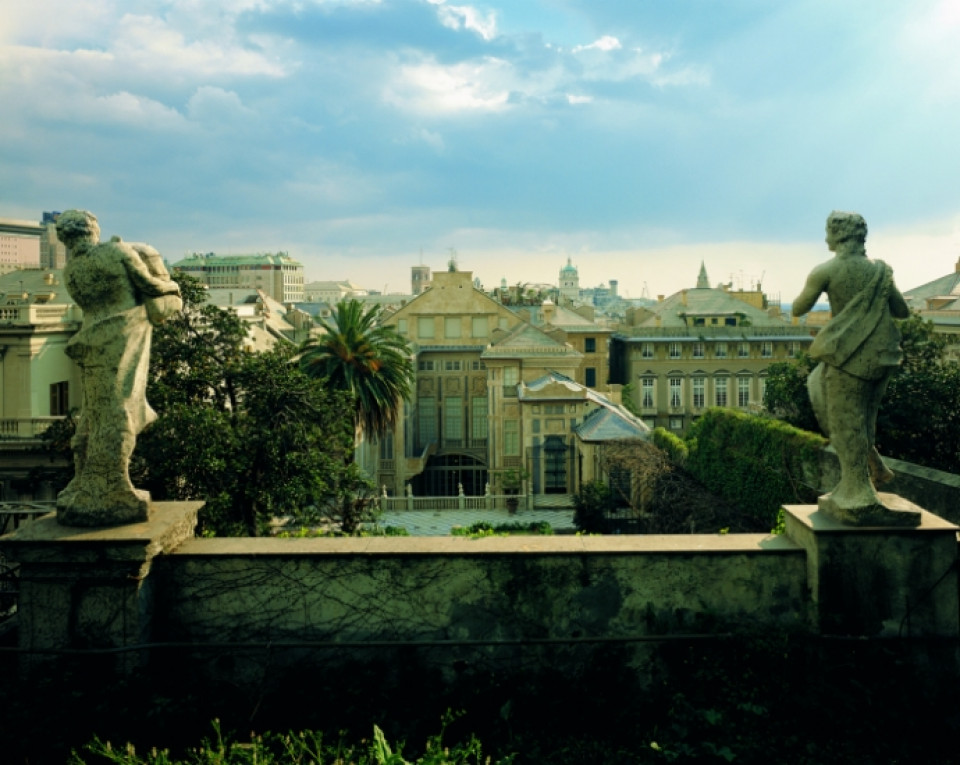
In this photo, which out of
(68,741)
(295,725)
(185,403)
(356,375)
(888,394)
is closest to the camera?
(68,741)

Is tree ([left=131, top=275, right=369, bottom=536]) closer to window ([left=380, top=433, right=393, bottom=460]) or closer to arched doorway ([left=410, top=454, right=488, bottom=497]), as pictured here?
window ([left=380, top=433, right=393, bottom=460])

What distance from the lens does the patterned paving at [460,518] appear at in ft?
102

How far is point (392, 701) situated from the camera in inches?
215

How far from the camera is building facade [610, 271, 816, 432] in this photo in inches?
2594

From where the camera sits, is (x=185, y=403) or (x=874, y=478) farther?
(x=185, y=403)

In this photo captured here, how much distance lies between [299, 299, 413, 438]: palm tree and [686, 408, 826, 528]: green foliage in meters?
11.5

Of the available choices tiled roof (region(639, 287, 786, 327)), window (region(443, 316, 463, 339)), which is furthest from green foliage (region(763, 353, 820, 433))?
tiled roof (region(639, 287, 786, 327))

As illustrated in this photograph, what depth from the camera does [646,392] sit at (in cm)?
6688

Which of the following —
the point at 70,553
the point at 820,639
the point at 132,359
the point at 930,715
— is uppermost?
the point at 132,359

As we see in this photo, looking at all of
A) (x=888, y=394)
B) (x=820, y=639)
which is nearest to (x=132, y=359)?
(x=820, y=639)

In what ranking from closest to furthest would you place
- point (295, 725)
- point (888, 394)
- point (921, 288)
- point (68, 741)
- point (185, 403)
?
point (68, 741) < point (295, 725) < point (185, 403) < point (888, 394) < point (921, 288)

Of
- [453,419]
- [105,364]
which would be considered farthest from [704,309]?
[105,364]

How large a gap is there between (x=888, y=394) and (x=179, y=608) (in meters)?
23.9

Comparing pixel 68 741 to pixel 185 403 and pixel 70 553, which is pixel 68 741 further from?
pixel 185 403
